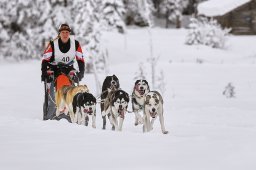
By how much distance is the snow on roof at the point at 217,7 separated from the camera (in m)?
38.9

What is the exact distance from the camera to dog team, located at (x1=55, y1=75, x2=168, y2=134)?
7.85 meters

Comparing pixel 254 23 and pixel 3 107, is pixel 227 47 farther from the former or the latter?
pixel 3 107

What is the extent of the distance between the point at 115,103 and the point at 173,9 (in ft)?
144

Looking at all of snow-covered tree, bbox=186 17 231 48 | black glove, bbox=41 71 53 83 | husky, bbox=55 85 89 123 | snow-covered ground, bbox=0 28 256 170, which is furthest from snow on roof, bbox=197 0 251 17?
husky, bbox=55 85 89 123

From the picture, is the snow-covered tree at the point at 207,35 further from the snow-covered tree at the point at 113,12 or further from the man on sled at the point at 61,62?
the man on sled at the point at 61,62

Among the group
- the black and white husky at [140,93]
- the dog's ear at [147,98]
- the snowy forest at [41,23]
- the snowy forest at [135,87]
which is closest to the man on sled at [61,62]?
the snowy forest at [135,87]

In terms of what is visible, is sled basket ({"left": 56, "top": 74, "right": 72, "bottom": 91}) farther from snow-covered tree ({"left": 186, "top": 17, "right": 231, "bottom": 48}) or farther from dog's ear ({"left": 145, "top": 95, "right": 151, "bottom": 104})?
snow-covered tree ({"left": 186, "top": 17, "right": 231, "bottom": 48})

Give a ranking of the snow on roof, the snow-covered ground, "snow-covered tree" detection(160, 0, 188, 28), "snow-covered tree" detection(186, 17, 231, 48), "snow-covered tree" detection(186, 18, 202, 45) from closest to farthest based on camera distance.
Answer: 1. the snow-covered ground
2. "snow-covered tree" detection(186, 17, 231, 48)
3. "snow-covered tree" detection(186, 18, 202, 45)
4. the snow on roof
5. "snow-covered tree" detection(160, 0, 188, 28)

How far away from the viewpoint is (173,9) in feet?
167

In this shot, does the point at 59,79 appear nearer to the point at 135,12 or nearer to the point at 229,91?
the point at 229,91

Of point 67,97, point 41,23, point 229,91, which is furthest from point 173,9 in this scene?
point 67,97

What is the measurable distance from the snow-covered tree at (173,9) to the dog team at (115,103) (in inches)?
1645

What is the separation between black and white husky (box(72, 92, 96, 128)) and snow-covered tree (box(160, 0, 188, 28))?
42101 mm

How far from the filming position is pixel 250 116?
39.1ft
